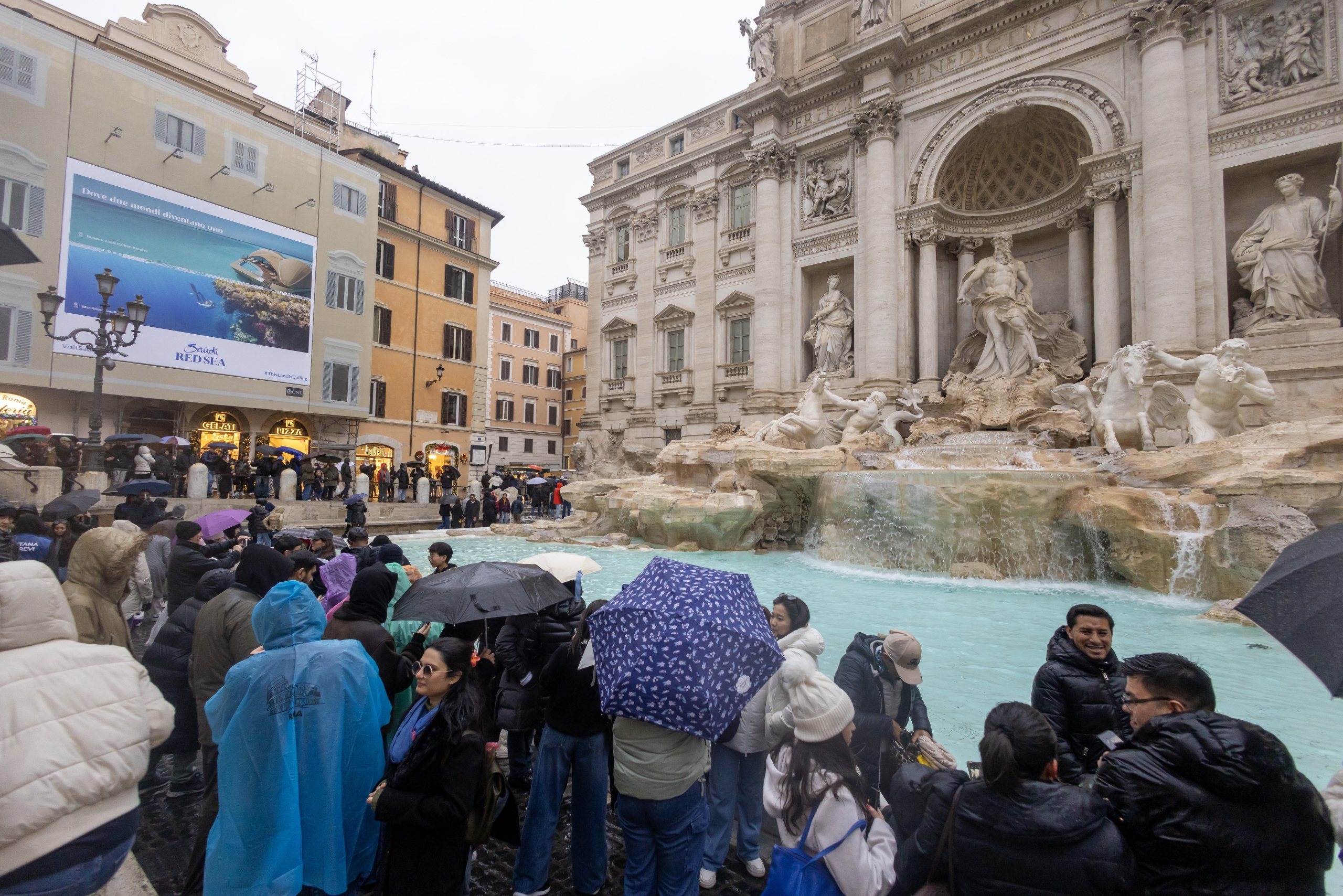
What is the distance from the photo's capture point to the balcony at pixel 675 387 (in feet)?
76.4

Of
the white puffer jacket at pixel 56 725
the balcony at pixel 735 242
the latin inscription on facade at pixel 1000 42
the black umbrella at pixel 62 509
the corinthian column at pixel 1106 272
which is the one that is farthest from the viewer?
the balcony at pixel 735 242

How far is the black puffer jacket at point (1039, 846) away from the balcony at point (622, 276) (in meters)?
24.9

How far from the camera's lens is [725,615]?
2195mm

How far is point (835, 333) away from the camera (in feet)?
64.8

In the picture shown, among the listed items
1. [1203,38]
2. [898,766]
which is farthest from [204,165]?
[1203,38]

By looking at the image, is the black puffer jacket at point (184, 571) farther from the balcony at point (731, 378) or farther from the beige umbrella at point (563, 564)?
the balcony at point (731, 378)

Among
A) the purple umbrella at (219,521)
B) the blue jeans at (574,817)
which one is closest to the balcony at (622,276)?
the purple umbrella at (219,521)

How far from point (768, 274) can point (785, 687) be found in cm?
1975

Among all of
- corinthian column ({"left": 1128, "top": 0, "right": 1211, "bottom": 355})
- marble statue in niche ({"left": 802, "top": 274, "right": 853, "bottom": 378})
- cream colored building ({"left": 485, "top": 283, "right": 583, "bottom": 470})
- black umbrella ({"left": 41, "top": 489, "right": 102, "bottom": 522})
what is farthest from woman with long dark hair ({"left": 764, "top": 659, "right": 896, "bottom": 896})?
cream colored building ({"left": 485, "top": 283, "right": 583, "bottom": 470})

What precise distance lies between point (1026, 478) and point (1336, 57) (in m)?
12.4

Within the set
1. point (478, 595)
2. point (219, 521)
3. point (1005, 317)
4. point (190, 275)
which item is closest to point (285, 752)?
point (478, 595)

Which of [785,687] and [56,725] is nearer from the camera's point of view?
[56,725]

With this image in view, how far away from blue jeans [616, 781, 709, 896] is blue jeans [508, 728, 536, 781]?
1.27 metres

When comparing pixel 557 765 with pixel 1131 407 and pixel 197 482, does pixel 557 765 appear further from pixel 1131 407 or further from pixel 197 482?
pixel 197 482
